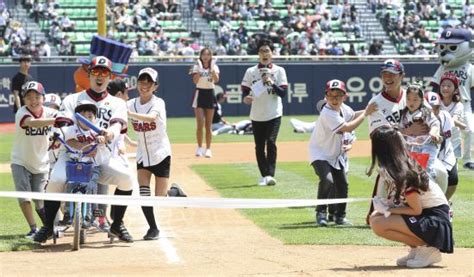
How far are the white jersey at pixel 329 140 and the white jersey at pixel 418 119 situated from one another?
4.62 ft

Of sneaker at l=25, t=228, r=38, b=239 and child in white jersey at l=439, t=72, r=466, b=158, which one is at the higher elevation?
child in white jersey at l=439, t=72, r=466, b=158

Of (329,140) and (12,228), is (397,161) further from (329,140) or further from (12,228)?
(12,228)

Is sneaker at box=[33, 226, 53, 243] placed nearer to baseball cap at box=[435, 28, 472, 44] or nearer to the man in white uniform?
the man in white uniform

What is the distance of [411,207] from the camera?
927 cm

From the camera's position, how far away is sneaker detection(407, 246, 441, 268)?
927 cm

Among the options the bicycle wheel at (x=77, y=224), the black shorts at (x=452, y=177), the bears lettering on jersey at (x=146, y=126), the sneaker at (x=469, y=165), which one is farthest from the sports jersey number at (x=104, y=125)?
the sneaker at (x=469, y=165)

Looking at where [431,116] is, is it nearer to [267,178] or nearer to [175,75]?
[267,178]

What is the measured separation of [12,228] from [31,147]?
1269mm

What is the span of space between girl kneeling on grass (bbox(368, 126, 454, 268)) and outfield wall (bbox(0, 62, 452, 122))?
22.8 m

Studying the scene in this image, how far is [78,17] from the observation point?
123ft

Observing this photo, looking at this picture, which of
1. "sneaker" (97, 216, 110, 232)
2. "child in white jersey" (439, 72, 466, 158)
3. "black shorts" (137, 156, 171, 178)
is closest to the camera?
"sneaker" (97, 216, 110, 232)

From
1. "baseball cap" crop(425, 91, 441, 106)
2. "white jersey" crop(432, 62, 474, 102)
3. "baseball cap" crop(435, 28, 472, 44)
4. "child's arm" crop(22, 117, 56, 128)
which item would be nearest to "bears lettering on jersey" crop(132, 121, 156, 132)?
"child's arm" crop(22, 117, 56, 128)

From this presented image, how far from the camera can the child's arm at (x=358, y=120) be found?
11336 millimetres

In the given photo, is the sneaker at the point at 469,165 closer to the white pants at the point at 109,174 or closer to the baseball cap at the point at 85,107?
the white pants at the point at 109,174
